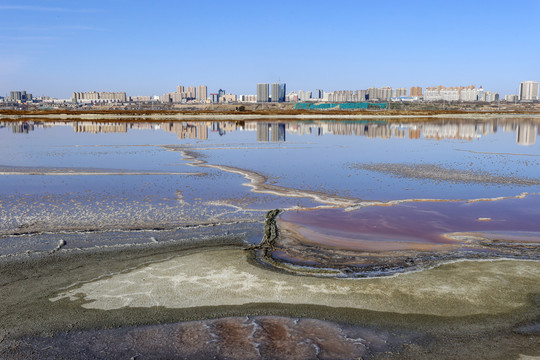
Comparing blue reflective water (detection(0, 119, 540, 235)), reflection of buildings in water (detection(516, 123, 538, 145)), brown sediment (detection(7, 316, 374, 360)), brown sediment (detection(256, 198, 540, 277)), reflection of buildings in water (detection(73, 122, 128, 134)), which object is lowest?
brown sediment (detection(7, 316, 374, 360))

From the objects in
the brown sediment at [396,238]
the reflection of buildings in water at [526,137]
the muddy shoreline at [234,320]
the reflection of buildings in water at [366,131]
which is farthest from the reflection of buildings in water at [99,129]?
the muddy shoreline at [234,320]

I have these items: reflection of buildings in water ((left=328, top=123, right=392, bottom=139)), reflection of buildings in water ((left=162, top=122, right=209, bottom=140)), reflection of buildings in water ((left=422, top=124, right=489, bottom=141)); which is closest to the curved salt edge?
reflection of buildings in water ((left=162, top=122, right=209, bottom=140))

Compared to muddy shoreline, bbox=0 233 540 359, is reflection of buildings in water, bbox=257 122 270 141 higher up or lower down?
higher up

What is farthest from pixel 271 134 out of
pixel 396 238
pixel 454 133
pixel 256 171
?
pixel 396 238

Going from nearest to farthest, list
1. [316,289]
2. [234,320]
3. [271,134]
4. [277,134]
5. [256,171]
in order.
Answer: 1. [234,320]
2. [316,289]
3. [256,171]
4. [277,134]
5. [271,134]

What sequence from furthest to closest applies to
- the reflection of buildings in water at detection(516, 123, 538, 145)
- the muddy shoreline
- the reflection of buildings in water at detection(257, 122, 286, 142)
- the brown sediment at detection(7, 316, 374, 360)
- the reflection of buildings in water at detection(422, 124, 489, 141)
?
the reflection of buildings in water at detection(422, 124, 489, 141) < the reflection of buildings in water at detection(257, 122, 286, 142) < the reflection of buildings in water at detection(516, 123, 538, 145) < the muddy shoreline < the brown sediment at detection(7, 316, 374, 360)

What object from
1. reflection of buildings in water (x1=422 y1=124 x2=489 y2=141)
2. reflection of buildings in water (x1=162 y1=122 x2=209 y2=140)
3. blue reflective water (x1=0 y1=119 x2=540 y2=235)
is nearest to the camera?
blue reflective water (x1=0 y1=119 x2=540 y2=235)

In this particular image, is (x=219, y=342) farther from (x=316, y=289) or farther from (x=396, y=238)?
(x=396, y=238)

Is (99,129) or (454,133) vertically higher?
(99,129)

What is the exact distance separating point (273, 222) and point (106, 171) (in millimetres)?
13581

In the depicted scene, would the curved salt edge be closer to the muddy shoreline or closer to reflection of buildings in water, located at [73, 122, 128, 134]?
Result: the muddy shoreline

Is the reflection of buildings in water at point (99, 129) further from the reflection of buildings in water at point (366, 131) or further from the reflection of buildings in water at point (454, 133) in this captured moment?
the reflection of buildings in water at point (454, 133)

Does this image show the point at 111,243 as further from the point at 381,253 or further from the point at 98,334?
the point at 381,253

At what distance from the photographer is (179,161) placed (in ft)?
93.4
